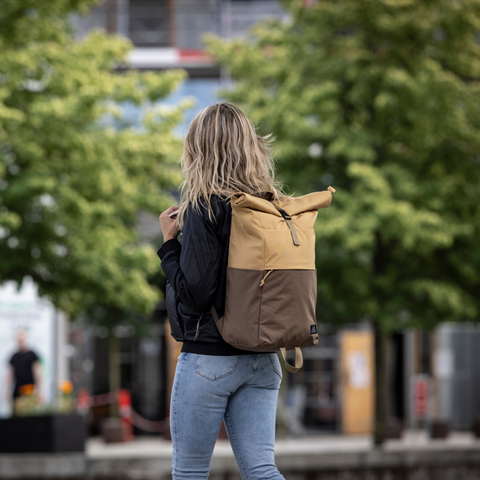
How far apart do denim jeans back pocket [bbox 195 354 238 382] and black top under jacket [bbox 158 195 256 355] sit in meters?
0.02

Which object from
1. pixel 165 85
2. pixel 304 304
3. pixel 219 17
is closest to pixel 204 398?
pixel 304 304

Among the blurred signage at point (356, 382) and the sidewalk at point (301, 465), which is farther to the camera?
the blurred signage at point (356, 382)

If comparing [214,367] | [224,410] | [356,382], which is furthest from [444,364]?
[214,367]

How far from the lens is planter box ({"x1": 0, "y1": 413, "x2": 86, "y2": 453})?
9758 millimetres

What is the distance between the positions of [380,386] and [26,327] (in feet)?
30.0

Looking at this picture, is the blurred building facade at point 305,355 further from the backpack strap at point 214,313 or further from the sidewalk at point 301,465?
the backpack strap at point 214,313

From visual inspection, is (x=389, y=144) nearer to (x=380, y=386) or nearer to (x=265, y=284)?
(x=380, y=386)

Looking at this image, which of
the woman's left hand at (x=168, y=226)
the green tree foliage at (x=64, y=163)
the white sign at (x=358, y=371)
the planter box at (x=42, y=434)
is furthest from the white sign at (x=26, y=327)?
the woman's left hand at (x=168, y=226)

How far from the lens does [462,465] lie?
9.93 metres

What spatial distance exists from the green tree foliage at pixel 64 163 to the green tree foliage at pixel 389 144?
241 cm

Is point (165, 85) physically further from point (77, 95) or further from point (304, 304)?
point (304, 304)

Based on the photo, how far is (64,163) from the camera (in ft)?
33.9

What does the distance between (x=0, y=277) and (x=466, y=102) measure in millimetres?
6967

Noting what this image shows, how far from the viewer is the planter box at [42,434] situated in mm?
9758
